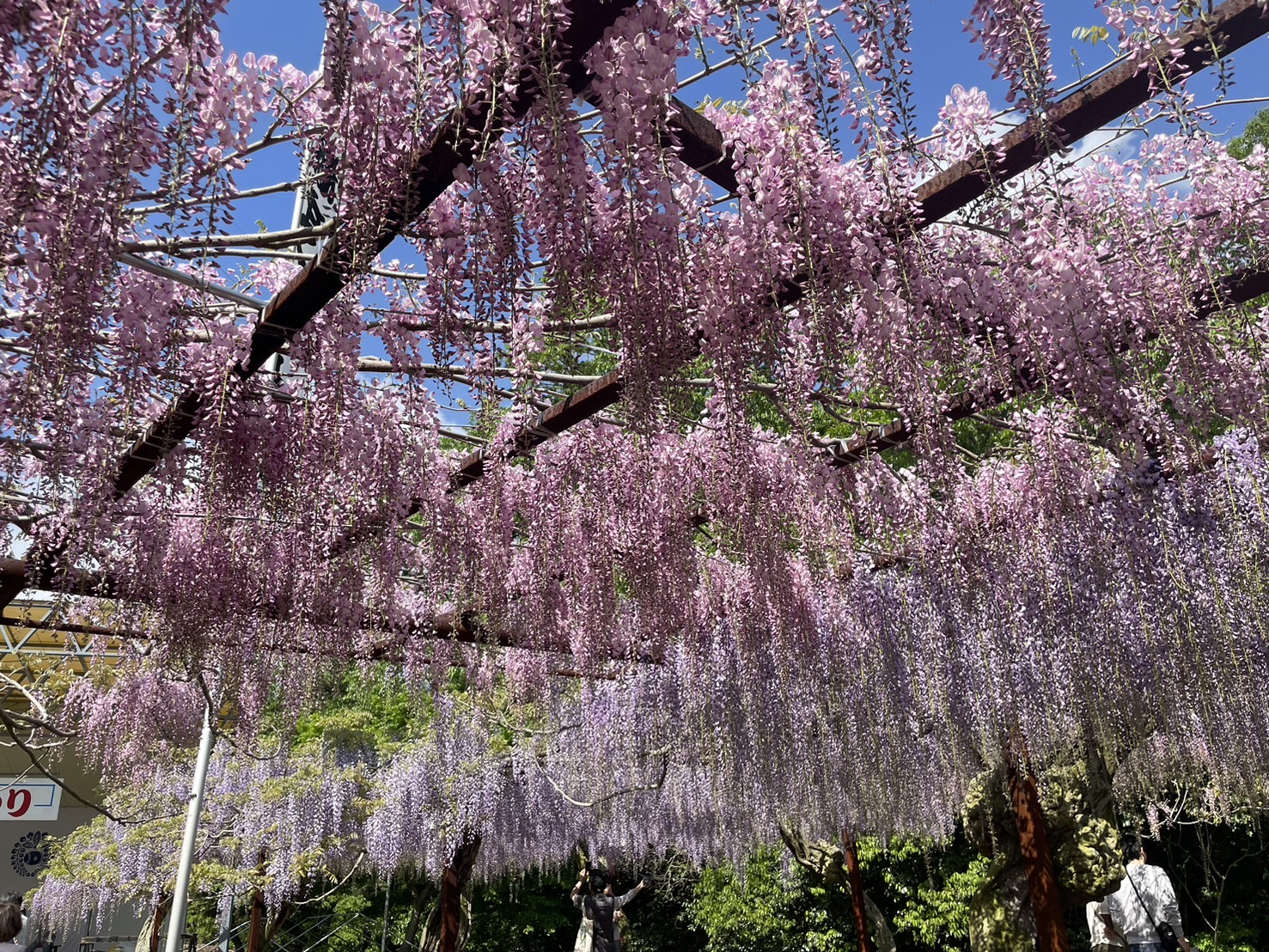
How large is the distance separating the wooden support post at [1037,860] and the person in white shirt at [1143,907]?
25.4 inches

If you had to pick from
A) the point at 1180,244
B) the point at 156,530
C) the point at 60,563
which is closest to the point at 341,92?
the point at 1180,244

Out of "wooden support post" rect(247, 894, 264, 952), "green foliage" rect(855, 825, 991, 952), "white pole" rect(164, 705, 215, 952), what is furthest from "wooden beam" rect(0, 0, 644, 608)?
"green foliage" rect(855, 825, 991, 952)

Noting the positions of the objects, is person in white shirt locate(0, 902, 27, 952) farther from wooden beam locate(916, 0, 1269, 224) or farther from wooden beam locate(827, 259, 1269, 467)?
wooden beam locate(916, 0, 1269, 224)

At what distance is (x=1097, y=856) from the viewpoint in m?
7.07

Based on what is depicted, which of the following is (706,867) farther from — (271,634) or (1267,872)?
(271,634)

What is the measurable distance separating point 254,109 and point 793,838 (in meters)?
10.6

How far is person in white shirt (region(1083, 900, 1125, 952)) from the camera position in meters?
6.59

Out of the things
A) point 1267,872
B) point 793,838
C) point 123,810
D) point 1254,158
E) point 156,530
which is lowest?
point 1267,872

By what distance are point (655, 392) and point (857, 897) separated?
903 centimetres

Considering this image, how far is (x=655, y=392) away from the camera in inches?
102

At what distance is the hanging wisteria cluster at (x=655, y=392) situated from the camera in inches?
73.7

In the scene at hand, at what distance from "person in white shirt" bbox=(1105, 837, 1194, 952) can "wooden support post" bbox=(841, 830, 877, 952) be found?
2.79 m

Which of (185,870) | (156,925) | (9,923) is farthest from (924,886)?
(9,923)

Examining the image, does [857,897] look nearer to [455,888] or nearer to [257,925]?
[455,888]
